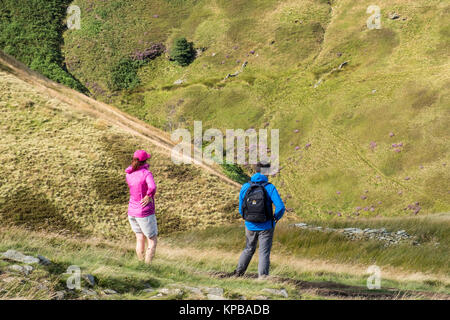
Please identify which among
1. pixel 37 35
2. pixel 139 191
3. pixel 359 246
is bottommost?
pixel 359 246

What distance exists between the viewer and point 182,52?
79750 millimetres

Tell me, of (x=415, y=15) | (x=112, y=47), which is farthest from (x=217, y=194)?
(x=112, y=47)

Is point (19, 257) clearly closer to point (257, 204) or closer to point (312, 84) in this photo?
point (257, 204)

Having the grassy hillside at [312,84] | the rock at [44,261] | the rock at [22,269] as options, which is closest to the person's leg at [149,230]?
→ the rock at [44,261]

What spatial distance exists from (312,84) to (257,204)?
187ft

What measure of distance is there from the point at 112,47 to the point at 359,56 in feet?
154

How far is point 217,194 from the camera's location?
103 feet

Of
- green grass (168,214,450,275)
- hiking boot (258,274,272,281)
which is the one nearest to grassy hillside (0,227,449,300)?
hiking boot (258,274,272,281)

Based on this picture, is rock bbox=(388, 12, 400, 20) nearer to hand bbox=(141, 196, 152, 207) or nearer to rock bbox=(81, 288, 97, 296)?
hand bbox=(141, 196, 152, 207)

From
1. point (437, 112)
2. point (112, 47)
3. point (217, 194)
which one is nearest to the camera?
point (217, 194)

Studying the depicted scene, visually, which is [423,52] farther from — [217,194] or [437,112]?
[217,194]

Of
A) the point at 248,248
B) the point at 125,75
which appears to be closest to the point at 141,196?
the point at 248,248

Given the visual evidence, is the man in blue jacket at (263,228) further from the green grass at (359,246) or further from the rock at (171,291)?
the green grass at (359,246)

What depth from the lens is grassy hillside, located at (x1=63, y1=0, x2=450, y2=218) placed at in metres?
47.5
